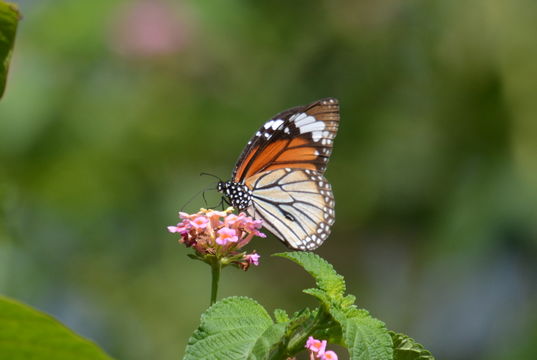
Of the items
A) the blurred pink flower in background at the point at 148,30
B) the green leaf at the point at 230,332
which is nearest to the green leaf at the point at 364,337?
the green leaf at the point at 230,332

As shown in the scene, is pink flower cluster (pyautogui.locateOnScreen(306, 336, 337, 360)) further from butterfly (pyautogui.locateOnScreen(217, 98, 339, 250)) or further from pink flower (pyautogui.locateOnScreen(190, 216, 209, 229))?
butterfly (pyautogui.locateOnScreen(217, 98, 339, 250))

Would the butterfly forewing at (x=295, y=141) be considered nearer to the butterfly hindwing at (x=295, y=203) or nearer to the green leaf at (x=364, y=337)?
the butterfly hindwing at (x=295, y=203)

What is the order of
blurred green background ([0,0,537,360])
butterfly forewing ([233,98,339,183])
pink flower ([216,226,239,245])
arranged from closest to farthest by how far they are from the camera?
pink flower ([216,226,239,245])
butterfly forewing ([233,98,339,183])
blurred green background ([0,0,537,360])

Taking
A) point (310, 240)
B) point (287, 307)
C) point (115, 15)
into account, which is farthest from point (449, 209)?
point (310, 240)

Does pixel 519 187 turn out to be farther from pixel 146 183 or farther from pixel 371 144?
pixel 146 183

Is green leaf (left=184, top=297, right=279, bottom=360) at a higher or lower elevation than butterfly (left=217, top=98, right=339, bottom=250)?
lower

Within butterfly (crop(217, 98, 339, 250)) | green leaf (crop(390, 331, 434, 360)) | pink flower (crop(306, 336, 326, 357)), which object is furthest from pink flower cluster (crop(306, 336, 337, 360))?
butterfly (crop(217, 98, 339, 250))

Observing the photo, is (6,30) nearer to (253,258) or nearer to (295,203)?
(253,258)

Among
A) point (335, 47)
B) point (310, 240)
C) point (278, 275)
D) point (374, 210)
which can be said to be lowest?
point (310, 240)

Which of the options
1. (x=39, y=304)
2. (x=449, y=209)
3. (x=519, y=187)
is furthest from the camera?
(x=449, y=209)
